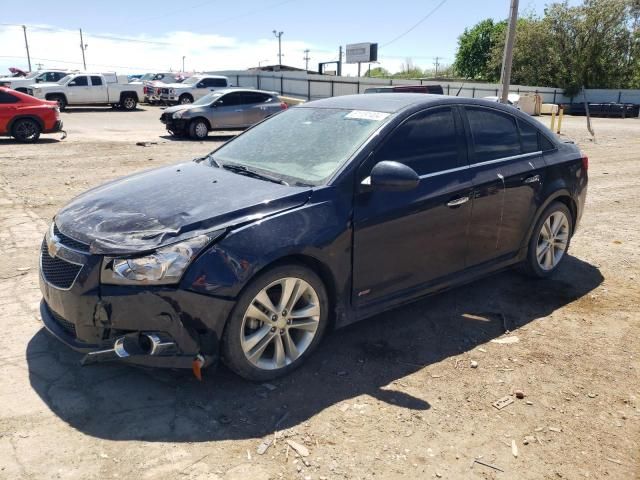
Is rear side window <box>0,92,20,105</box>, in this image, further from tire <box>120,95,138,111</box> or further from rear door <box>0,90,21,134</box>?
tire <box>120,95,138,111</box>

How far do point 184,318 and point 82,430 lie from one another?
78 centimetres

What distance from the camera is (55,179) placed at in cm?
980

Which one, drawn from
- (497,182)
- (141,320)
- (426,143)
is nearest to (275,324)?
(141,320)

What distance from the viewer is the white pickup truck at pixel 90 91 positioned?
26.8m

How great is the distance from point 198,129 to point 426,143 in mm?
14389

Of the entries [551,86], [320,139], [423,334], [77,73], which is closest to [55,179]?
[320,139]

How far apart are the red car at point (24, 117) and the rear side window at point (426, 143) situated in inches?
544

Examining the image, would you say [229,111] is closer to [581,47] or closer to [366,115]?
[366,115]

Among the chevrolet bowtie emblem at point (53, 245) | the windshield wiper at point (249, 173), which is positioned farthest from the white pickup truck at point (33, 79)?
the chevrolet bowtie emblem at point (53, 245)

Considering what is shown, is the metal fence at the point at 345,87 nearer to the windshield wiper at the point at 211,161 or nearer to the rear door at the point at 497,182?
the rear door at the point at 497,182

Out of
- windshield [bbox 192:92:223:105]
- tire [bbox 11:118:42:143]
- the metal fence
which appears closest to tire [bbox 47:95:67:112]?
windshield [bbox 192:92:223:105]

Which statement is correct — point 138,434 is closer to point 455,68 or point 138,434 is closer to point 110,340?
point 110,340

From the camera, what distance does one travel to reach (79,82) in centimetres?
2731

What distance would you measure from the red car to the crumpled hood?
12753 mm
